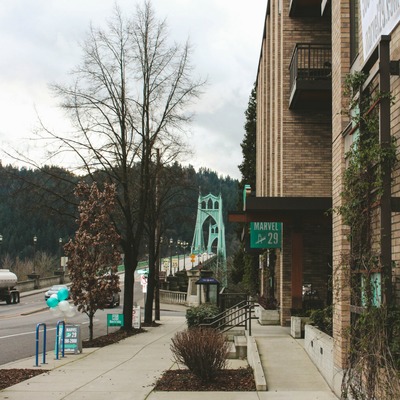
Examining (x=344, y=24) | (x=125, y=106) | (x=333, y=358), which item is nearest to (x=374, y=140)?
(x=344, y=24)

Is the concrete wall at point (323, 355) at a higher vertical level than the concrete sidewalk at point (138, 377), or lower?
higher

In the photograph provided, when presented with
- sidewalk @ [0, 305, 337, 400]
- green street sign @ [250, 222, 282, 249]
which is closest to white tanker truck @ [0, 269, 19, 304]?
green street sign @ [250, 222, 282, 249]

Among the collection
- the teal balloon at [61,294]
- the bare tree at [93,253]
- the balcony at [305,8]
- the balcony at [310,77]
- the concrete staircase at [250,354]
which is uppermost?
the balcony at [305,8]

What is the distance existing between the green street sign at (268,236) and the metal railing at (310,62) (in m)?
5.01

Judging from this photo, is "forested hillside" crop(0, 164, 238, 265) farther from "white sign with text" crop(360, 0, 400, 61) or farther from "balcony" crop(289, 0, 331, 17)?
"white sign with text" crop(360, 0, 400, 61)

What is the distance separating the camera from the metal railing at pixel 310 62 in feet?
65.6

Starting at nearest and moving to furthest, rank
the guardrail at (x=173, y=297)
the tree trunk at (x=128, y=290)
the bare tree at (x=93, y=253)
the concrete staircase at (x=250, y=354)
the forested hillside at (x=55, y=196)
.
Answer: the concrete staircase at (x=250, y=354) → the bare tree at (x=93, y=253) → the forested hillside at (x=55, y=196) → the tree trunk at (x=128, y=290) → the guardrail at (x=173, y=297)

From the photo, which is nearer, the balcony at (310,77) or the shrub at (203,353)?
the shrub at (203,353)

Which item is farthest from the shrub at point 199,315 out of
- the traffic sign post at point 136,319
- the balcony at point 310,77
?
the balcony at point 310,77

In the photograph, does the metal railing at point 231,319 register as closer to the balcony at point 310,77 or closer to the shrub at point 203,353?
the shrub at point 203,353

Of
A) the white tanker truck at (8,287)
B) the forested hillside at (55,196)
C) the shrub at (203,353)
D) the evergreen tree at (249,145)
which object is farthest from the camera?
the evergreen tree at (249,145)

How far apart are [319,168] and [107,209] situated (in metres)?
7.00

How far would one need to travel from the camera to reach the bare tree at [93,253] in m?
A: 20.8

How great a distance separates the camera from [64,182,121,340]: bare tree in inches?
818
